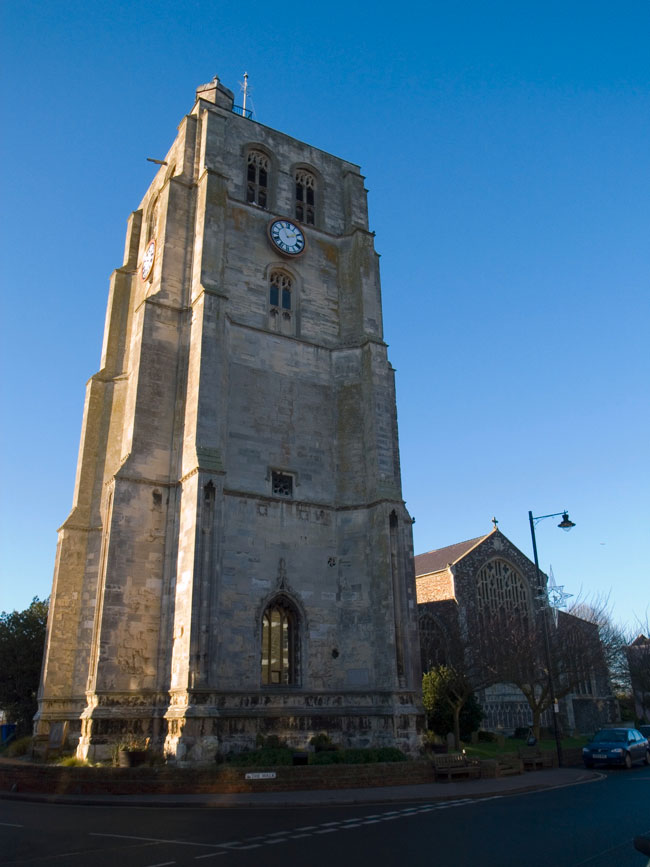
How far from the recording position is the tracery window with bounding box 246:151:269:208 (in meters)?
28.6

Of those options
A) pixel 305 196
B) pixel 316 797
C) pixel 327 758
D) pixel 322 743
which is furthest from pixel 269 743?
pixel 305 196

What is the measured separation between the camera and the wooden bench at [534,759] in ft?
71.6

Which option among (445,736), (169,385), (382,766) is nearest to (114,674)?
(382,766)

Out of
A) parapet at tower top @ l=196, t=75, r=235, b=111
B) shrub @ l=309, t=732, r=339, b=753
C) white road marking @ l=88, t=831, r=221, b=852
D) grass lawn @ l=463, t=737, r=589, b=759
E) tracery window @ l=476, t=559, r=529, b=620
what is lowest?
grass lawn @ l=463, t=737, r=589, b=759

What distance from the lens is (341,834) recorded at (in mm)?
10320

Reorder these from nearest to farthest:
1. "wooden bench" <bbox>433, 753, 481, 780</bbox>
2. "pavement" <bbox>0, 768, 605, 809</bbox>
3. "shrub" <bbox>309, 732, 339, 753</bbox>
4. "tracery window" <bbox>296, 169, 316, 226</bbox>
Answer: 1. "pavement" <bbox>0, 768, 605, 809</bbox>
2. "wooden bench" <bbox>433, 753, 481, 780</bbox>
3. "shrub" <bbox>309, 732, 339, 753</bbox>
4. "tracery window" <bbox>296, 169, 316, 226</bbox>

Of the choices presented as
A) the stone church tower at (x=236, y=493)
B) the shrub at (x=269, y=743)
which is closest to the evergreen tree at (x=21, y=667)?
the stone church tower at (x=236, y=493)

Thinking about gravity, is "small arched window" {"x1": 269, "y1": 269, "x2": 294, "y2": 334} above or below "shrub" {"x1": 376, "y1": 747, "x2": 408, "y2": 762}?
above

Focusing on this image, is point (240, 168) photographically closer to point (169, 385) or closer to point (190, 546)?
point (169, 385)

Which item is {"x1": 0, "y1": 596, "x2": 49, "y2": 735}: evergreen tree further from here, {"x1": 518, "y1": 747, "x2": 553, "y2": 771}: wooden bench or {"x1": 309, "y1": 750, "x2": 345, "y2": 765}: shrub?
{"x1": 518, "y1": 747, "x2": 553, "y2": 771}: wooden bench

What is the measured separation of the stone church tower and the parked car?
6958mm

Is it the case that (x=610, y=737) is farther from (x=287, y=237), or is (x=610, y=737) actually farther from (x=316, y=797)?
(x=287, y=237)

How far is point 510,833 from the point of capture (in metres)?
10.2

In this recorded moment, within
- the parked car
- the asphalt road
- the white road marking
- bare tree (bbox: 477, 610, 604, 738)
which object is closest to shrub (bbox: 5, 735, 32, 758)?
the asphalt road
